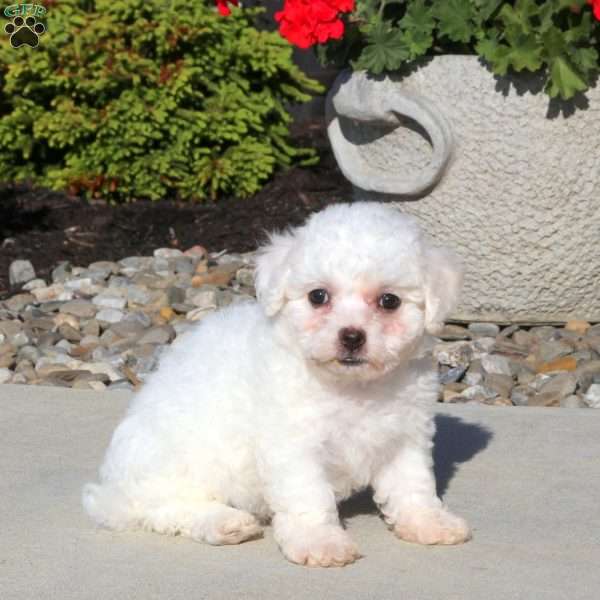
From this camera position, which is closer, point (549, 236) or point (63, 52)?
point (549, 236)

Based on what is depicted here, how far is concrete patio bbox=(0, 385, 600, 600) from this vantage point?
3541 millimetres

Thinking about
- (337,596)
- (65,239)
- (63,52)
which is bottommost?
(65,239)

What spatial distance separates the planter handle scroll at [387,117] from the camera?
6.52 m

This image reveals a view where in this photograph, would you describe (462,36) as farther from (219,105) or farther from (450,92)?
(219,105)

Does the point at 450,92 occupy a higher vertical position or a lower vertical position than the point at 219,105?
higher

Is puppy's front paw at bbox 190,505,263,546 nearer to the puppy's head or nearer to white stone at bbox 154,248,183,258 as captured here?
the puppy's head

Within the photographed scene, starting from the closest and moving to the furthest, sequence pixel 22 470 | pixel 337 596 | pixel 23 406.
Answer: pixel 337 596, pixel 22 470, pixel 23 406

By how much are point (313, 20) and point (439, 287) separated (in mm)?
3113

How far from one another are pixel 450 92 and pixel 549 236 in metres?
0.89

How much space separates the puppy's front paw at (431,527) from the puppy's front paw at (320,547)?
220mm

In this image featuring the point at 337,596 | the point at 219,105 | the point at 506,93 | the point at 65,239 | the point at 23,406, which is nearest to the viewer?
the point at 337,596

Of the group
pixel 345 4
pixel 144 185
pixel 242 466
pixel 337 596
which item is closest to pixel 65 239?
pixel 144 185

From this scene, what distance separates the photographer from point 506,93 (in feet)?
21.0

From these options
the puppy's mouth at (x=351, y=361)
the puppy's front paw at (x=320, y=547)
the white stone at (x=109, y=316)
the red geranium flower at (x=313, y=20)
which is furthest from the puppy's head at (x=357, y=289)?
the white stone at (x=109, y=316)
